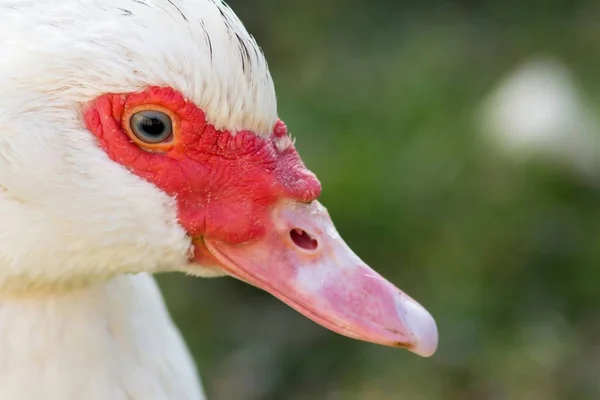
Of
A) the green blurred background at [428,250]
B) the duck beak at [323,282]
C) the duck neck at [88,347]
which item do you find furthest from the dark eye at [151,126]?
the green blurred background at [428,250]

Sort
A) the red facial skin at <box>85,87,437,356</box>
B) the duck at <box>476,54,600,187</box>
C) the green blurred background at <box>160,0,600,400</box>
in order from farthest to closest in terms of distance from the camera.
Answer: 1. the duck at <box>476,54,600,187</box>
2. the green blurred background at <box>160,0,600,400</box>
3. the red facial skin at <box>85,87,437,356</box>

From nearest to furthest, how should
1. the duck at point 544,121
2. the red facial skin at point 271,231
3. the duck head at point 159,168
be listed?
the duck head at point 159,168 < the red facial skin at point 271,231 < the duck at point 544,121

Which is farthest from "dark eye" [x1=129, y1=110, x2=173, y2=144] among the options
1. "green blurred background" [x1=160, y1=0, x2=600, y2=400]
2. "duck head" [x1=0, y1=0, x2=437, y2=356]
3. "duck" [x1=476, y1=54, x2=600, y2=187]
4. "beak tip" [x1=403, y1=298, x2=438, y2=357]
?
"duck" [x1=476, y1=54, x2=600, y2=187]

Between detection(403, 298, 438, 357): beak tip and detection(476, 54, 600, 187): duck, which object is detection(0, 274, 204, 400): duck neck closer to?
detection(403, 298, 438, 357): beak tip

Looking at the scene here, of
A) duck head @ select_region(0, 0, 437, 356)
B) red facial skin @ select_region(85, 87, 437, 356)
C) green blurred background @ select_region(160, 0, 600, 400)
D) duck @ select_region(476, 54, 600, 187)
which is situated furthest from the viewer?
duck @ select_region(476, 54, 600, 187)

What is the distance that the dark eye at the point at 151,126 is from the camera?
1.89 meters

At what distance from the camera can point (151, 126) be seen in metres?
1.92

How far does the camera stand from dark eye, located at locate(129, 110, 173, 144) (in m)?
1.89

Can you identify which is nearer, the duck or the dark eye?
the dark eye

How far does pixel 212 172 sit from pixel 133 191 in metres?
0.18

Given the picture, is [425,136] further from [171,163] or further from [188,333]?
[171,163]

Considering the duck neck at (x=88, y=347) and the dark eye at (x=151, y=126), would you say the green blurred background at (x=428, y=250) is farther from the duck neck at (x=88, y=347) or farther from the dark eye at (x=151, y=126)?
the dark eye at (x=151, y=126)

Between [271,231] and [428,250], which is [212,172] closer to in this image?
[271,231]

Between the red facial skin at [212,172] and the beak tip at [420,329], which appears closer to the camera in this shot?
the red facial skin at [212,172]
